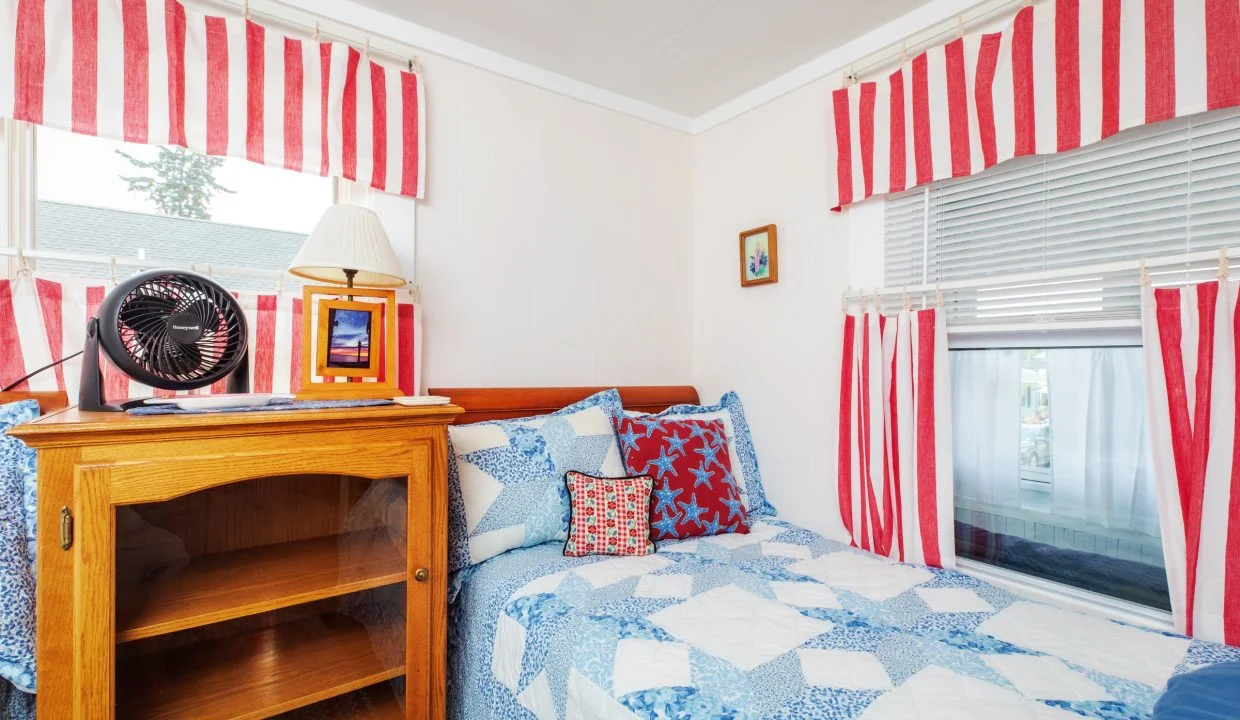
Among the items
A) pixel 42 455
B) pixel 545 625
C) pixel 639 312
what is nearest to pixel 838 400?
pixel 639 312

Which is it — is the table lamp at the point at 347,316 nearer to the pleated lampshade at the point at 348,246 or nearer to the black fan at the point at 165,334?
the pleated lampshade at the point at 348,246

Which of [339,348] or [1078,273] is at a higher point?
[1078,273]

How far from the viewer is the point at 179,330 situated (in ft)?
4.38

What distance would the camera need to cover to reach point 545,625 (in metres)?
1.40

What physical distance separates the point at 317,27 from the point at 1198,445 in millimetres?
2746

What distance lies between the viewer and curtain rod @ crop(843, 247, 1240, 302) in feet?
4.77

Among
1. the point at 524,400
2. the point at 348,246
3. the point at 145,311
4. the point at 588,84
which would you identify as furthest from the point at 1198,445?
the point at 145,311

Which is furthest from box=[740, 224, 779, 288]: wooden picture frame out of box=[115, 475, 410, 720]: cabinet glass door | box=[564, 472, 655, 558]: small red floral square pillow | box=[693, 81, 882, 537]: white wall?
box=[115, 475, 410, 720]: cabinet glass door

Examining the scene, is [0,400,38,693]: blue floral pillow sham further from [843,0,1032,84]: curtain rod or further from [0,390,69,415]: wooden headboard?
[843,0,1032,84]: curtain rod

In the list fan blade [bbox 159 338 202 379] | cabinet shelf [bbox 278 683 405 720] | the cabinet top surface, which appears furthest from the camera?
cabinet shelf [bbox 278 683 405 720]

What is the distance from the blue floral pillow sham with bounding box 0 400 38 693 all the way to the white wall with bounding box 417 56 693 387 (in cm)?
109

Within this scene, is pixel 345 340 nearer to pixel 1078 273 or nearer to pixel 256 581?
pixel 256 581

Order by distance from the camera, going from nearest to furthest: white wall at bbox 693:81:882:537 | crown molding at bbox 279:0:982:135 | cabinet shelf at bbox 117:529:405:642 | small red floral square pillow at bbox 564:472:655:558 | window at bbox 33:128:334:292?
1. cabinet shelf at bbox 117:529:405:642
2. window at bbox 33:128:334:292
3. small red floral square pillow at bbox 564:472:655:558
4. crown molding at bbox 279:0:982:135
5. white wall at bbox 693:81:882:537

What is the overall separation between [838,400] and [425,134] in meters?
1.81
